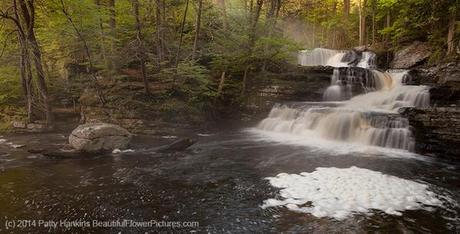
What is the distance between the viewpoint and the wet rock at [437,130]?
9.02 meters

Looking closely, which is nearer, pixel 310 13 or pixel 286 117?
pixel 286 117

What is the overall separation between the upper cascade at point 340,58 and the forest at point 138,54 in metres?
3.59

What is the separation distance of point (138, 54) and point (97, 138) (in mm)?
4824

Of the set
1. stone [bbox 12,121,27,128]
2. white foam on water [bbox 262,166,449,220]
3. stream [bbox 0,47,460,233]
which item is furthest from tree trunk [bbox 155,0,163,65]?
white foam on water [bbox 262,166,449,220]

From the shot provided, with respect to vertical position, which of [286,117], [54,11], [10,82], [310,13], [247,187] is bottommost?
[247,187]

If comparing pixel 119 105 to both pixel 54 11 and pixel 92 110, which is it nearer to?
pixel 92 110

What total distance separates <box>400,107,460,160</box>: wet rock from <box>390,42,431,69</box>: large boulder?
29.3ft

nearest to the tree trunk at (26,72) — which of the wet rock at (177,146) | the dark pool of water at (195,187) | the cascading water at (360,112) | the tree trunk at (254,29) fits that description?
the dark pool of water at (195,187)

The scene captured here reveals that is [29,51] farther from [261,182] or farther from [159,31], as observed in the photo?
[261,182]

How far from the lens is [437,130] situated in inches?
366

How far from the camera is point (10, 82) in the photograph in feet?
47.7

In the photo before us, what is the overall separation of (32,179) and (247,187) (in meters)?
5.08

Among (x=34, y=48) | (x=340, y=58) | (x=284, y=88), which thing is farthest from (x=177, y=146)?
(x=340, y=58)

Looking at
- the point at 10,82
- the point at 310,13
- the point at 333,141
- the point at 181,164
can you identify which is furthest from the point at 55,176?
the point at 310,13
